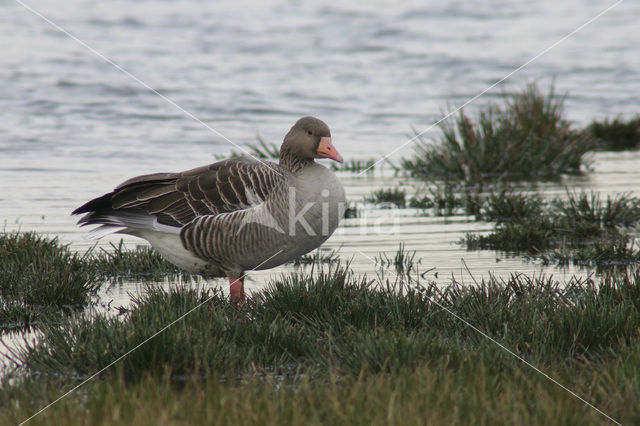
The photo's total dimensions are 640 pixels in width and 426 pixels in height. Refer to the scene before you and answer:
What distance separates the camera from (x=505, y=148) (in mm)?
17281

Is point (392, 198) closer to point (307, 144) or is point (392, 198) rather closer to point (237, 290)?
point (307, 144)

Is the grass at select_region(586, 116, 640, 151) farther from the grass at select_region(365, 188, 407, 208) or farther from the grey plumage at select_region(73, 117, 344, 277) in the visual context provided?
the grey plumage at select_region(73, 117, 344, 277)

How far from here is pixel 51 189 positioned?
615 inches

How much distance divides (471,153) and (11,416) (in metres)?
Answer: 13.6

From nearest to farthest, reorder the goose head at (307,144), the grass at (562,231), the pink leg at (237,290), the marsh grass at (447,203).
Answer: the pink leg at (237,290) → the goose head at (307,144) → the grass at (562,231) → the marsh grass at (447,203)

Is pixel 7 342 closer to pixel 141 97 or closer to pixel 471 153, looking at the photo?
pixel 471 153

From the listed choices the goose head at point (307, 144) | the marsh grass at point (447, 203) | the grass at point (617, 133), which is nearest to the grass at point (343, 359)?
the goose head at point (307, 144)

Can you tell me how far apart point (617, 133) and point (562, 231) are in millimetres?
14446

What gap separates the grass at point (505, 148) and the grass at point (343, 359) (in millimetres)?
9647

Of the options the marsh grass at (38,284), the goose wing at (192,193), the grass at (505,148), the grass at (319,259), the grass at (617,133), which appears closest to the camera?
the marsh grass at (38,284)

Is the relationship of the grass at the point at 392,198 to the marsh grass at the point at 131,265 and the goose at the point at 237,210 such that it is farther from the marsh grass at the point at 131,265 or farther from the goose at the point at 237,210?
the goose at the point at 237,210

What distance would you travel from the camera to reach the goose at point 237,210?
7.62 metres

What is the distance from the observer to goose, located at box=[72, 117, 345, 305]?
762 cm

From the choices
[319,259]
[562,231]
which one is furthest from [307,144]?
[562,231]
